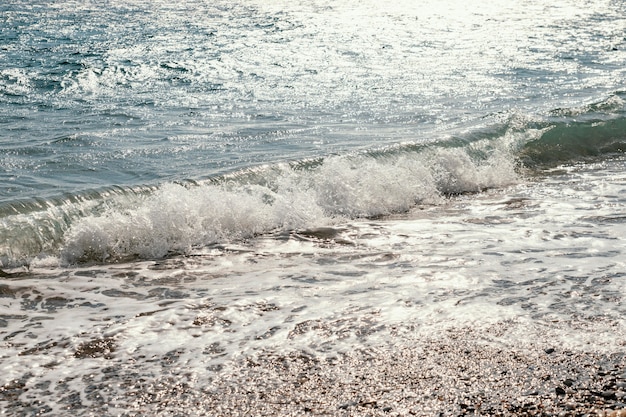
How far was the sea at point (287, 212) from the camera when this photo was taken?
187 inches

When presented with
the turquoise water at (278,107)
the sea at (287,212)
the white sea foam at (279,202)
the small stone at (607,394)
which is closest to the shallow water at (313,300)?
the sea at (287,212)

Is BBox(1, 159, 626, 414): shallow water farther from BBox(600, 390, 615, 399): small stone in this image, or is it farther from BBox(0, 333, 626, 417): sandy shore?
BBox(600, 390, 615, 399): small stone

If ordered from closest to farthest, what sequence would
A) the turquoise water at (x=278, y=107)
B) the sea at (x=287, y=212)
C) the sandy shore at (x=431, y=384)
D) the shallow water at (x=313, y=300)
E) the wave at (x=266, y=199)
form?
the sandy shore at (x=431, y=384), the shallow water at (x=313, y=300), the sea at (x=287, y=212), the wave at (x=266, y=199), the turquoise water at (x=278, y=107)

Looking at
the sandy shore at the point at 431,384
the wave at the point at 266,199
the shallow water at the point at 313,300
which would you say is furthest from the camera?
the wave at the point at 266,199

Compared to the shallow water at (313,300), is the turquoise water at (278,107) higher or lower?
higher

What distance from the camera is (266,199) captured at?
861 centimetres

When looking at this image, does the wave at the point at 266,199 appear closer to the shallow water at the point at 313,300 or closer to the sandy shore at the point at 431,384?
the shallow water at the point at 313,300

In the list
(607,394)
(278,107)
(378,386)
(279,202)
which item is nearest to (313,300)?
(378,386)

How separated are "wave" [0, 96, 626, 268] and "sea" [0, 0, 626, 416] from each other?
29mm

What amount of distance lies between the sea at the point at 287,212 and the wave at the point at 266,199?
0.03 m

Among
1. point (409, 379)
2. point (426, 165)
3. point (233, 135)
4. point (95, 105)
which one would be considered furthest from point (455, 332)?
point (95, 105)

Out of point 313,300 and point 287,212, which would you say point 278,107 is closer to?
point 287,212

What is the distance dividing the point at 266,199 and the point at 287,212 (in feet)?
2.09

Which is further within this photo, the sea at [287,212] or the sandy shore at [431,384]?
the sea at [287,212]
